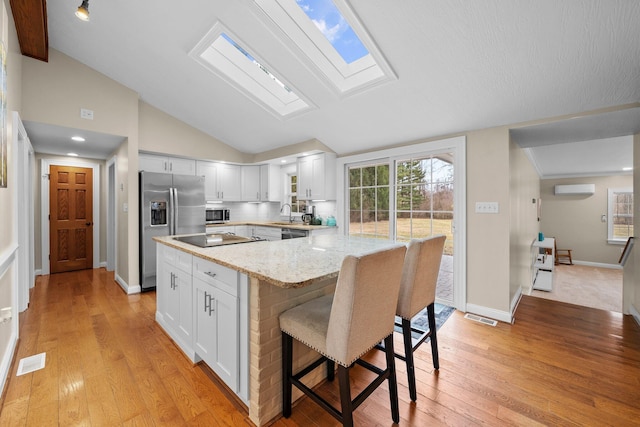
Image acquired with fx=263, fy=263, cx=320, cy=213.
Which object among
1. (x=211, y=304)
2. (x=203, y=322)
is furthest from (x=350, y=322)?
(x=203, y=322)

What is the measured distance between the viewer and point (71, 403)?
161 centimetres

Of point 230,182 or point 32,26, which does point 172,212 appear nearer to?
point 230,182

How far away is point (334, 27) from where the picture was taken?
2.44 metres

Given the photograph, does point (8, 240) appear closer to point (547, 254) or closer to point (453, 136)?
point (453, 136)

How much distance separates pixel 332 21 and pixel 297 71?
544 mm

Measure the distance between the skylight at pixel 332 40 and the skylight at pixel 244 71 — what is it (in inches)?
17.9

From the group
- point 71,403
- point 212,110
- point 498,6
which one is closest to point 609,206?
point 498,6

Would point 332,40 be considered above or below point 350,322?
above

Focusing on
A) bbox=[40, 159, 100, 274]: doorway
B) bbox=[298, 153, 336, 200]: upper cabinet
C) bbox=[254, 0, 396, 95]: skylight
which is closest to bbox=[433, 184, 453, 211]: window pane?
bbox=[254, 0, 396, 95]: skylight

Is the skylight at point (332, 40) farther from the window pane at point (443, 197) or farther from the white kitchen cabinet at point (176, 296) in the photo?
the white kitchen cabinet at point (176, 296)

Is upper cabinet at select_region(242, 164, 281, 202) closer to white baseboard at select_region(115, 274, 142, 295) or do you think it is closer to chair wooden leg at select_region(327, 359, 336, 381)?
white baseboard at select_region(115, 274, 142, 295)

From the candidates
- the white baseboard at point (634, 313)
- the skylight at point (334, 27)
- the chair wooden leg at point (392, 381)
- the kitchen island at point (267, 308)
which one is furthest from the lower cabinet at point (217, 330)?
the white baseboard at point (634, 313)

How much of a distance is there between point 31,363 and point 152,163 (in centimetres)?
306

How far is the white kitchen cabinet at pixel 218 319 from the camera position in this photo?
153 cm
